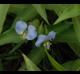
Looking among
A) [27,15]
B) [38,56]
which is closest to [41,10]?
[27,15]

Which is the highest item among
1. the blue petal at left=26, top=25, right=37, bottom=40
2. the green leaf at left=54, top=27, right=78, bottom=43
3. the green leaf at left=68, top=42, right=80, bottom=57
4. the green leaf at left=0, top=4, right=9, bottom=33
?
the green leaf at left=0, top=4, right=9, bottom=33

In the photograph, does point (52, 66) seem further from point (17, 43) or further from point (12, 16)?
point (12, 16)

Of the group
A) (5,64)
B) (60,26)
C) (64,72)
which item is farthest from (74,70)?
(5,64)

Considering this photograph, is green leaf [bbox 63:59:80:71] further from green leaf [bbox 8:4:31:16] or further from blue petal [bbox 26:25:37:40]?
green leaf [bbox 8:4:31:16]

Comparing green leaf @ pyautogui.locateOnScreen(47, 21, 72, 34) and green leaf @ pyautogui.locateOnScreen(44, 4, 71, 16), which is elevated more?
green leaf @ pyautogui.locateOnScreen(44, 4, 71, 16)

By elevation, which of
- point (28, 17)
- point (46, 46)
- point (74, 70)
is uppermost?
point (28, 17)

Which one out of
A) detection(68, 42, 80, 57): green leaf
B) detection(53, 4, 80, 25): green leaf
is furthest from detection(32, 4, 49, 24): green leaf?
detection(68, 42, 80, 57): green leaf
